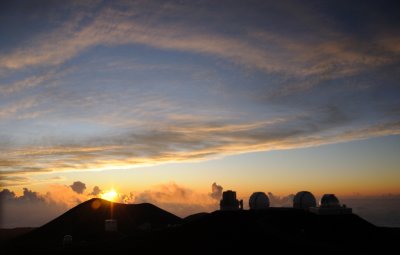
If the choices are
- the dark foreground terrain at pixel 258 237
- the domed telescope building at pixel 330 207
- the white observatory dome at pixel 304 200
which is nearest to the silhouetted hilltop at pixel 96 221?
the dark foreground terrain at pixel 258 237

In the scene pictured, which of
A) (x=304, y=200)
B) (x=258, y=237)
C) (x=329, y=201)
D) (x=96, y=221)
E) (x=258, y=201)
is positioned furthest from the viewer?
(x=96, y=221)

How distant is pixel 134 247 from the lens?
2194 inches

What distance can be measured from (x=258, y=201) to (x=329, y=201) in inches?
598

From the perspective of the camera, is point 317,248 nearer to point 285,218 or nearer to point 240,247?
point 240,247

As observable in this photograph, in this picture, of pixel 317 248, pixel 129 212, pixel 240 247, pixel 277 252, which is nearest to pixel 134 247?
pixel 240 247

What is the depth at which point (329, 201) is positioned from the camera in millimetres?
70188

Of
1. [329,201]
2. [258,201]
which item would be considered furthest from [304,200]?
[258,201]

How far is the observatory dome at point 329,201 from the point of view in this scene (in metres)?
69.8

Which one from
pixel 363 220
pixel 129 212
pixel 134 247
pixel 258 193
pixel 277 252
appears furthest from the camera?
pixel 129 212

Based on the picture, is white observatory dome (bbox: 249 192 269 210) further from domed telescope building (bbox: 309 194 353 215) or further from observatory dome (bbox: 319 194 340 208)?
observatory dome (bbox: 319 194 340 208)

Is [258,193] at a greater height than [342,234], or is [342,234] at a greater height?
[258,193]

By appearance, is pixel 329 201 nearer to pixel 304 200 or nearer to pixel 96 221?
pixel 304 200

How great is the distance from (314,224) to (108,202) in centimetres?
7940

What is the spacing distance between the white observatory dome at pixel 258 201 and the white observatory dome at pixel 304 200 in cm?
591
